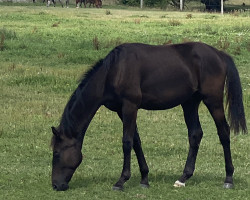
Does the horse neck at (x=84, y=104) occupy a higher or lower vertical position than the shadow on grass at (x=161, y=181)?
higher

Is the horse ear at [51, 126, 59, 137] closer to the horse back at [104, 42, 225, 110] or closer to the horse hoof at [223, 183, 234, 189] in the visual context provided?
the horse back at [104, 42, 225, 110]

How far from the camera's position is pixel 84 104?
327 inches

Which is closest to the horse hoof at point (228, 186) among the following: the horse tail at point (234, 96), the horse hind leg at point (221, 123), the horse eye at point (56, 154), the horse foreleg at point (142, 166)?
the horse hind leg at point (221, 123)

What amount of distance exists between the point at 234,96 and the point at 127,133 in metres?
1.55

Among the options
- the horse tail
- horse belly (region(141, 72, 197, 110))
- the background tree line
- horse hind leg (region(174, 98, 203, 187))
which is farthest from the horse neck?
the background tree line

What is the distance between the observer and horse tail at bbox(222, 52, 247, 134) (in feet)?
29.3

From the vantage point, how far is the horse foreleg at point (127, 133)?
833cm

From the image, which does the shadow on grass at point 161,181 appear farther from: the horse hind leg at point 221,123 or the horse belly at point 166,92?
the horse belly at point 166,92

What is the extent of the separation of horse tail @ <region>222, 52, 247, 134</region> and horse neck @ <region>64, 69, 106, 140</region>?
165 cm

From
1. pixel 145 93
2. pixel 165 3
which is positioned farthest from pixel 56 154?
pixel 165 3

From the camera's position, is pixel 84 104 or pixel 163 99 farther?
pixel 163 99

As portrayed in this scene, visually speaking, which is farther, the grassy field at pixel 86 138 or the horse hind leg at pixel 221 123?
the horse hind leg at pixel 221 123

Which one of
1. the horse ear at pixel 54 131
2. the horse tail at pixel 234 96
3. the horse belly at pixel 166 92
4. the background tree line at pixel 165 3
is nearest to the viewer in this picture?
the horse ear at pixel 54 131

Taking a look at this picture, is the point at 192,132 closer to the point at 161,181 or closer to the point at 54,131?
the point at 161,181
